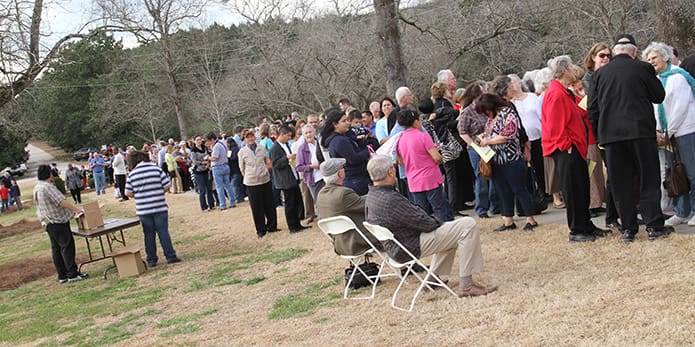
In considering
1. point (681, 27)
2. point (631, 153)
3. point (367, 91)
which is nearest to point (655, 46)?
point (631, 153)

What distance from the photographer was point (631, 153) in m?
6.16

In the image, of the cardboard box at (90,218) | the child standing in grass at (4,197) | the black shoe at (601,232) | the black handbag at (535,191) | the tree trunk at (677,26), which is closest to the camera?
the black shoe at (601,232)

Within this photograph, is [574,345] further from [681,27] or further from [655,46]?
[681,27]

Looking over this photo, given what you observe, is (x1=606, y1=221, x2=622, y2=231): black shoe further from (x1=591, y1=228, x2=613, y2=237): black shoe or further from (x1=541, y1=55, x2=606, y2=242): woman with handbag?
(x1=541, y1=55, x2=606, y2=242): woman with handbag

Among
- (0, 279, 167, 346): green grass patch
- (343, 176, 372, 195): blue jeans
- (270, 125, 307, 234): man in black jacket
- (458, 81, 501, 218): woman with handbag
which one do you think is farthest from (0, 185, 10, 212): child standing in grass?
(458, 81, 501, 218): woman with handbag

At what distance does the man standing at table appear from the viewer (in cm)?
971

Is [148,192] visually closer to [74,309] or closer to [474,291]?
[74,309]

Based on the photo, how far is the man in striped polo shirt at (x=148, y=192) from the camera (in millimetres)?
9602

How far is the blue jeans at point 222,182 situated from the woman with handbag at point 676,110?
433 inches

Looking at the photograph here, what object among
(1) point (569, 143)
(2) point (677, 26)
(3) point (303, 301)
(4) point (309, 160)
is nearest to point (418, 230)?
(3) point (303, 301)

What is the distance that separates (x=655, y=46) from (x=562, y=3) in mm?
13663

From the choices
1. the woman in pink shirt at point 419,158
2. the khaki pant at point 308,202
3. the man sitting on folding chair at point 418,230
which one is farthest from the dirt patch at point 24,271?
the man sitting on folding chair at point 418,230

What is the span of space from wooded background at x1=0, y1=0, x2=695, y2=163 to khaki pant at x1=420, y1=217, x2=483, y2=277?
285 inches

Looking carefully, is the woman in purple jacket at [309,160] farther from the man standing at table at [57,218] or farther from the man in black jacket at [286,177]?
the man standing at table at [57,218]
